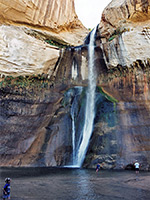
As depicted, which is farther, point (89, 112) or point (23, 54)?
point (23, 54)

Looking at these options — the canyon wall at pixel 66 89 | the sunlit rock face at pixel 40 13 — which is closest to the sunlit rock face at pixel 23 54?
the canyon wall at pixel 66 89

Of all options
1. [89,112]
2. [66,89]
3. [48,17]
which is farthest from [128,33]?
[48,17]

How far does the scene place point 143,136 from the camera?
64.9 feet

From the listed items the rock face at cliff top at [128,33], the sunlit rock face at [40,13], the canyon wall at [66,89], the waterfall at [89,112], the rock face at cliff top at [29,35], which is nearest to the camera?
the canyon wall at [66,89]

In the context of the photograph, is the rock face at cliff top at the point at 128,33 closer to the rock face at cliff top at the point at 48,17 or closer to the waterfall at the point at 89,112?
the waterfall at the point at 89,112

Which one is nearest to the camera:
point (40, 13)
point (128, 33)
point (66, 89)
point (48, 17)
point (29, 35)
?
point (128, 33)

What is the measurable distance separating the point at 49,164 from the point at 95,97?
9.34 metres

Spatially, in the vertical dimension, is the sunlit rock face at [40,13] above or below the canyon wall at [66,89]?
above

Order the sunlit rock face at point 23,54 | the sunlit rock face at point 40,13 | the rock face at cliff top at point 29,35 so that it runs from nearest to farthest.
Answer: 1. the sunlit rock face at point 23,54
2. the rock face at cliff top at point 29,35
3. the sunlit rock face at point 40,13

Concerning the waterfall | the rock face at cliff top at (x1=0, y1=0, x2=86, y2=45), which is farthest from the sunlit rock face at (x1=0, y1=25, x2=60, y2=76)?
the waterfall

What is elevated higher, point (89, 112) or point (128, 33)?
point (128, 33)

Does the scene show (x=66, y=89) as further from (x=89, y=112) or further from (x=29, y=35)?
(x=29, y=35)

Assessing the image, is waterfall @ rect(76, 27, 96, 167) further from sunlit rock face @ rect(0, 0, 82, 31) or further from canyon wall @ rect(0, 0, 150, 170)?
sunlit rock face @ rect(0, 0, 82, 31)

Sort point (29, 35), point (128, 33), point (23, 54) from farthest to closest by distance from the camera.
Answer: point (29, 35), point (23, 54), point (128, 33)
